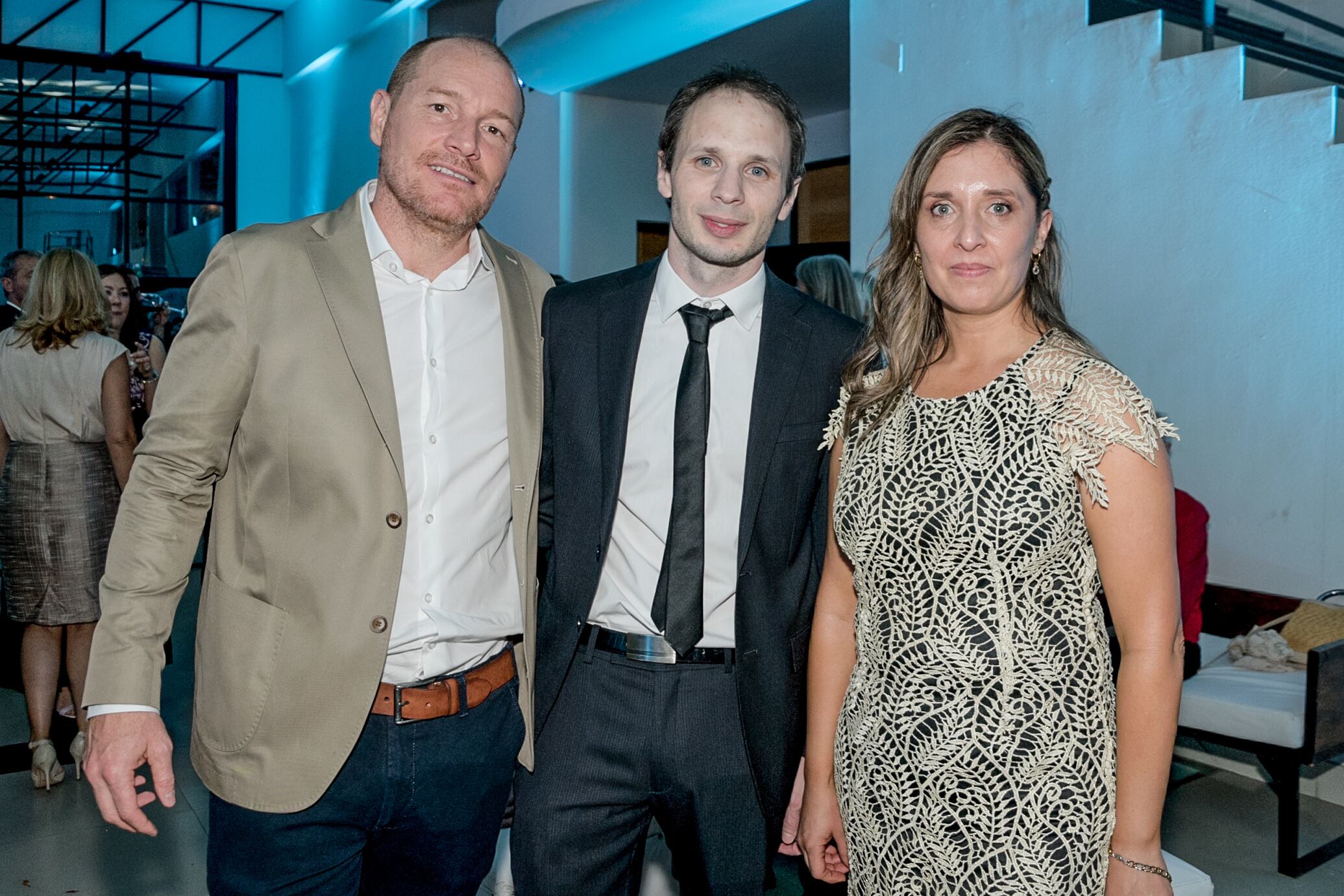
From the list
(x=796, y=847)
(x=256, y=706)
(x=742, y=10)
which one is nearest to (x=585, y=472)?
(x=256, y=706)

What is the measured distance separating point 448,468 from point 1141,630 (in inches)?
43.2

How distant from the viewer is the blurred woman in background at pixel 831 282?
4.82 metres

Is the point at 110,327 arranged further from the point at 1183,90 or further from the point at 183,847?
the point at 1183,90

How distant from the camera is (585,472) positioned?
201 cm

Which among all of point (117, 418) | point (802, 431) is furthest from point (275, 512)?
point (117, 418)

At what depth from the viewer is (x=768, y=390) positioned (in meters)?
2.02

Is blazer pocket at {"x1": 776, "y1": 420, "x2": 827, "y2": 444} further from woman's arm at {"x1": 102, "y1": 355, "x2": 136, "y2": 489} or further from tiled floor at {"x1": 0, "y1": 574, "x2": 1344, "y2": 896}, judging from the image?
woman's arm at {"x1": 102, "y1": 355, "x2": 136, "y2": 489}

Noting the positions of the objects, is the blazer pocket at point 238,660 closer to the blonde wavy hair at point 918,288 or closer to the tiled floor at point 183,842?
the blonde wavy hair at point 918,288

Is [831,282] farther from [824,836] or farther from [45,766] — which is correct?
[45,766]

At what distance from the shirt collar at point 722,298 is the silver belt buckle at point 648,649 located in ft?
1.94

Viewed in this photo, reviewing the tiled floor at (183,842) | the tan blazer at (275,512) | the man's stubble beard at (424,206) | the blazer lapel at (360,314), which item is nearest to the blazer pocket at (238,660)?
the tan blazer at (275,512)

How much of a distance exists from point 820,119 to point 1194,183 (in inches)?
231

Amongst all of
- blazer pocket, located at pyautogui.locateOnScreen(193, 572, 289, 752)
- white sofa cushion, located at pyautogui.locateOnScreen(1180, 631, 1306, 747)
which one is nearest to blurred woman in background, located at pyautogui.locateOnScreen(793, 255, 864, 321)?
white sofa cushion, located at pyautogui.locateOnScreen(1180, 631, 1306, 747)

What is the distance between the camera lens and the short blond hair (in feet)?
14.1
